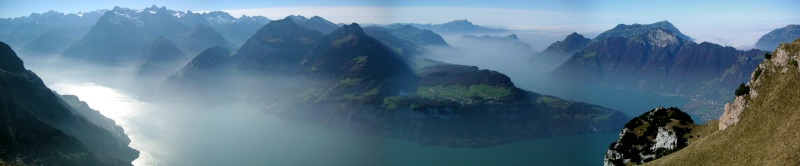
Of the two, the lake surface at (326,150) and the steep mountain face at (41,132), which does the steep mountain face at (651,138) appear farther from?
the steep mountain face at (41,132)

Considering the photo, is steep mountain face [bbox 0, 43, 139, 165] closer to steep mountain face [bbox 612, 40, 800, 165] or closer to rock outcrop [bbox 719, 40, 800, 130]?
steep mountain face [bbox 612, 40, 800, 165]

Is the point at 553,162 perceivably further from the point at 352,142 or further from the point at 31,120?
the point at 31,120

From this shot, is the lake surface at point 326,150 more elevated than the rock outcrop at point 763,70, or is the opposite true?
the rock outcrop at point 763,70

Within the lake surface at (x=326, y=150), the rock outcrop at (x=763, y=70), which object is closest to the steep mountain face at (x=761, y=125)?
the rock outcrop at (x=763, y=70)

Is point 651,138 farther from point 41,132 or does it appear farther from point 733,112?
point 41,132

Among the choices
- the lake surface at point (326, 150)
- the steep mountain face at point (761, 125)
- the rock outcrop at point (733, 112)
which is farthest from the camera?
the lake surface at point (326, 150)

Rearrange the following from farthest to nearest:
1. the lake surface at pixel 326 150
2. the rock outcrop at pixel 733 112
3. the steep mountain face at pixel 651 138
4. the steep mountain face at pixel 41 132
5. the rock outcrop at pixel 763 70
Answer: the lake surface at pixel 326 150 → the steep mountain face at pixel 41 132 → the steep mountain face at pixel 651 138 → the rock outcrop at pixel 733 112 → the rock outcrop at pixel 763 70
